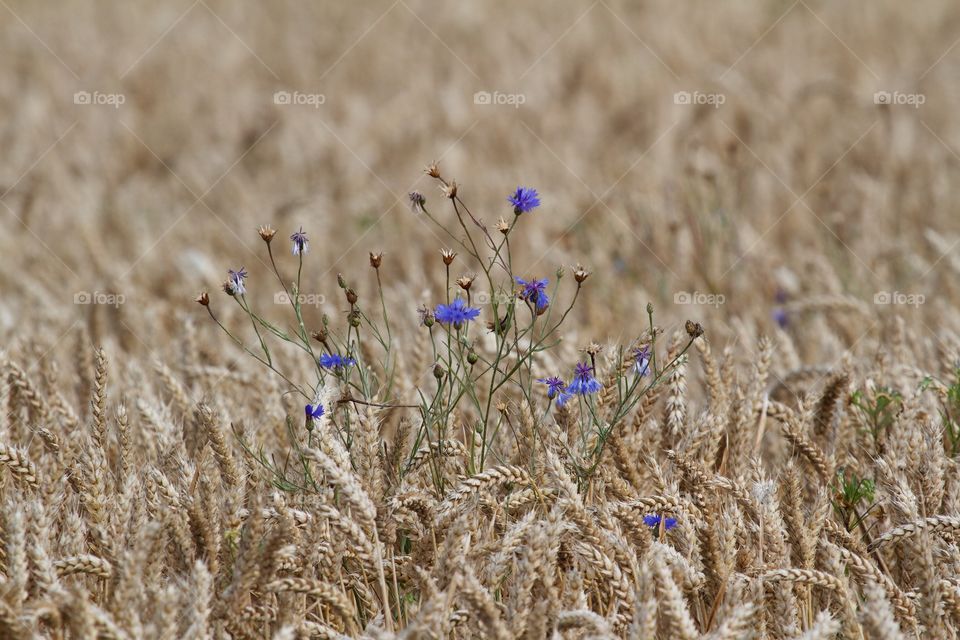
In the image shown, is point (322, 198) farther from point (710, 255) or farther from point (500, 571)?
point (500, 571)

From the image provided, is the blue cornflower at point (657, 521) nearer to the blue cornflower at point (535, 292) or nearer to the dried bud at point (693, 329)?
the dried bud at point (693, 329)

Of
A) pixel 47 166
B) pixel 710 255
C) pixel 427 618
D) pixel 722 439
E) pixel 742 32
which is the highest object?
pixel 742 32

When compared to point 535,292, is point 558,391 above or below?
below

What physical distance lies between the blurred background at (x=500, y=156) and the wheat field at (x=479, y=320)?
0.13 feet

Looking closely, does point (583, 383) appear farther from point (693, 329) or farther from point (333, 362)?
point (333, 362)

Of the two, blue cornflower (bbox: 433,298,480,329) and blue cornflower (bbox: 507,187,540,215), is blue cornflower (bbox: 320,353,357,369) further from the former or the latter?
blue cornflower (bbox: 507,187,540,215)

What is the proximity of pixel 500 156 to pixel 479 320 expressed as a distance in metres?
4.35

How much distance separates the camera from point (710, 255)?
4910mm

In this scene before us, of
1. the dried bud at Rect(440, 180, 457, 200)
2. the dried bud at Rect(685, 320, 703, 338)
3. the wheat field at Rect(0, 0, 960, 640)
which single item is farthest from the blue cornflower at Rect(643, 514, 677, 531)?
the dried bud at Rect(440, 180, 457, 200)

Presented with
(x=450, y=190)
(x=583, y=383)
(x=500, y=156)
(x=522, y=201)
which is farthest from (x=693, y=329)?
(x=500, y=156)

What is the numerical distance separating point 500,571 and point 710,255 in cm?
308

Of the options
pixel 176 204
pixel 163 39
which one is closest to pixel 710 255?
pixel 176 204

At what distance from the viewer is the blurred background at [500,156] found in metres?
4.72

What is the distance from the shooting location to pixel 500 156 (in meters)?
7.18
